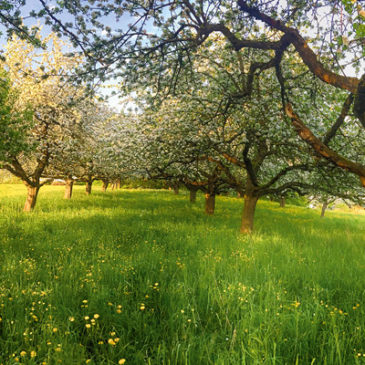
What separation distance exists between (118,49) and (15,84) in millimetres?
13830

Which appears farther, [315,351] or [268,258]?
[268,258]

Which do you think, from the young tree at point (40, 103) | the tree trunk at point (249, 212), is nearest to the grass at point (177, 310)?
the tree trunk at point (249, 212)

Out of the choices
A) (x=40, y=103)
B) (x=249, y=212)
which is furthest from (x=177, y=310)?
(x=40, y=103)

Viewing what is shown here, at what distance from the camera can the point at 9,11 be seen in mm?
5414

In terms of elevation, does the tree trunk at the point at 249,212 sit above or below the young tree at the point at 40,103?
below

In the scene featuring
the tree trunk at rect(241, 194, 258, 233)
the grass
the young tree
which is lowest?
the grass

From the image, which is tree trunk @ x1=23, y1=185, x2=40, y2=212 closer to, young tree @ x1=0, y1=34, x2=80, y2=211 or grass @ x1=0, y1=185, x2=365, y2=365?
young tree @ x1=0, y1=34, x2=80, y2=211

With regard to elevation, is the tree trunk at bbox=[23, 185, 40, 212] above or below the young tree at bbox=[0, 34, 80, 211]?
below

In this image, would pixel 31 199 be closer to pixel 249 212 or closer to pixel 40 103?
pixel 40 103

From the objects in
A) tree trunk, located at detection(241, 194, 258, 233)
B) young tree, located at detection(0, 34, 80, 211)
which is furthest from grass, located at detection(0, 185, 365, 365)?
young tree, located at detection(0, 34, 80, 211)

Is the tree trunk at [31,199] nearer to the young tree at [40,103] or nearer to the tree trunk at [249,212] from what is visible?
the young tree at [40,103]

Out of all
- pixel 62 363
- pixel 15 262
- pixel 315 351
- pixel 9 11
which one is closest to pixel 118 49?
pixel 9 11

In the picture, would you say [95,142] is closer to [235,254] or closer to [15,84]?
[15,84]

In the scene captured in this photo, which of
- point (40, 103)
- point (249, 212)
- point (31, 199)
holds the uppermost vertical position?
point (40, 103)
